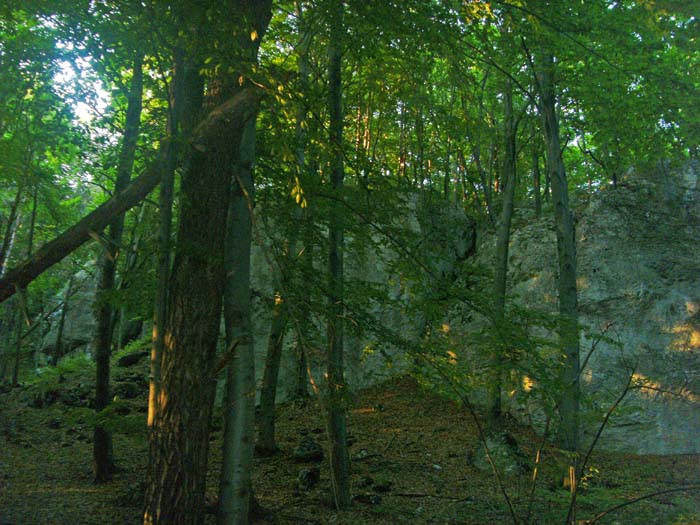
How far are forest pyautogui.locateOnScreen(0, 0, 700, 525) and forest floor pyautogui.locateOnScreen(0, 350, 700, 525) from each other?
66mm

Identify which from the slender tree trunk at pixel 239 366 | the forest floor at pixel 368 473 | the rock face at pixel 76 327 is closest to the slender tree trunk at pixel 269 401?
the forest floor at pixel 368 473

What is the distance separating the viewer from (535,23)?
4.70m

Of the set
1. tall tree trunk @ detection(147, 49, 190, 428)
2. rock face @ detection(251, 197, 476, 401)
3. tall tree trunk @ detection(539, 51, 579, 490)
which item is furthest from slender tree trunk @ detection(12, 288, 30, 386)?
tall tree trunk @ detection(539, 51, 579, 490)

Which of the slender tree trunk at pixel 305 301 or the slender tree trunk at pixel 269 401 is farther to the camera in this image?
the slender tree trunk at pixel 269 401

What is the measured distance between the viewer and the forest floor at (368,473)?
234 inches

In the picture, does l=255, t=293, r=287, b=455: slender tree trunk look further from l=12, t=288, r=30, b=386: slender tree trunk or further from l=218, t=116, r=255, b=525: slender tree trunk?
l=218, t=116, r=255, b=525: slender tree trunk

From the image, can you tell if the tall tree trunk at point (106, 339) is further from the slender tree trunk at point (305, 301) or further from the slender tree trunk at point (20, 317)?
the slender tree trunk at point (305, 301)

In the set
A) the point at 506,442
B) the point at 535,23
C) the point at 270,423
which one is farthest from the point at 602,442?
the point at 535,23

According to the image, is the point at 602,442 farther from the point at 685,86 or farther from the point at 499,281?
the point at 685,86

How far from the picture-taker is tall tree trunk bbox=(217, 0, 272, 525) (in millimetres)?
4594

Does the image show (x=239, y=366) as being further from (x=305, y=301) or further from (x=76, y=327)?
(x=76, y=327)

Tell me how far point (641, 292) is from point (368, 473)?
23.1ft

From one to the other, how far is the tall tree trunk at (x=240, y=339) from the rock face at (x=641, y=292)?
23.6ft

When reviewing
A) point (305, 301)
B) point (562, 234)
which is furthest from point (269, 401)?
point (562, 234)
